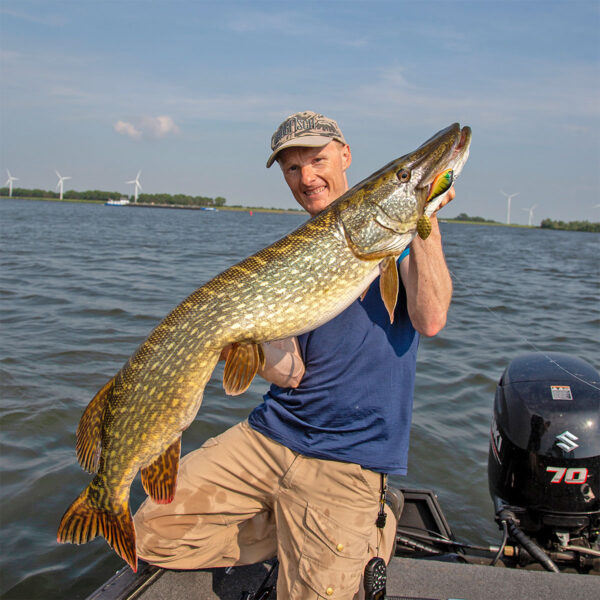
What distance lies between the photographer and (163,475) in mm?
2377

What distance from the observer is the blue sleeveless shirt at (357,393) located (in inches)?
104

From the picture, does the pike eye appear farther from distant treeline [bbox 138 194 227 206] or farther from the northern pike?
distant treeline [bbox 138 194 227 206]

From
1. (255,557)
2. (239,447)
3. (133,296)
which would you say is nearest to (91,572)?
(255,557)

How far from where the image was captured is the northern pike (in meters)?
2.30

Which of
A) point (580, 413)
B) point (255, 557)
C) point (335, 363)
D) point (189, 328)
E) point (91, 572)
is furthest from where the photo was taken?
point (91, 572)

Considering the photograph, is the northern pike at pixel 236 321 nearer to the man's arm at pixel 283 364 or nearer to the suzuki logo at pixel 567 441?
the man's arm at pixel 283 364

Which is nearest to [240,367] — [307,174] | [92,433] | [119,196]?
[92,433]

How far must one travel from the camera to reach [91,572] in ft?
11.9

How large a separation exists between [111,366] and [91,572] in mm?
3724

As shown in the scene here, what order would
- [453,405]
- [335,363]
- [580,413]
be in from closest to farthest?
[335,363], [580,413], [453,405]

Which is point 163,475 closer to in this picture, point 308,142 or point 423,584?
point 423,584

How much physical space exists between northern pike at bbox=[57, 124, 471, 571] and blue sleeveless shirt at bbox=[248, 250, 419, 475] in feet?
1.10

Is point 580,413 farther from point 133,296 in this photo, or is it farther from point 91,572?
point 133,296

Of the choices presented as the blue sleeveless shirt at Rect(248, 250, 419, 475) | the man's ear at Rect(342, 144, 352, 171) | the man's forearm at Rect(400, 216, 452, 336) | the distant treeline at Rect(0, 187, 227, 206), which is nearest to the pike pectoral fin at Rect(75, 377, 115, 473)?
the blue sleeveless shirt at Rect(248, 250, 419, 475)
